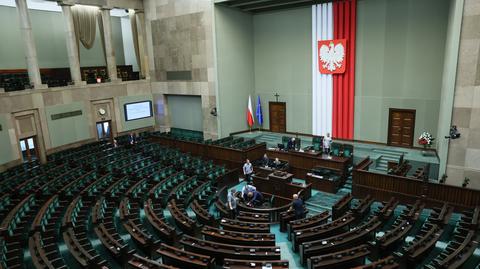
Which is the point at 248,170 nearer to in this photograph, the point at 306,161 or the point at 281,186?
the point at 281,186

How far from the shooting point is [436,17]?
537 inches

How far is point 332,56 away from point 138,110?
11.6 meters

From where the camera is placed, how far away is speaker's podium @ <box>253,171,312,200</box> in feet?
37.0

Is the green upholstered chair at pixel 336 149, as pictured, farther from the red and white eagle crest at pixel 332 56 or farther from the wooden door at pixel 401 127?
the red and white eagle crest at pixel 332 56

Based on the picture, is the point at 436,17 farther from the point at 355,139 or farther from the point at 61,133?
the point at 61,133

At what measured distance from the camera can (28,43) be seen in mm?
15586

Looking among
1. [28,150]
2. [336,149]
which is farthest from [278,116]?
[28,150]

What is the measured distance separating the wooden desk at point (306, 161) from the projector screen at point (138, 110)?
31.3ft

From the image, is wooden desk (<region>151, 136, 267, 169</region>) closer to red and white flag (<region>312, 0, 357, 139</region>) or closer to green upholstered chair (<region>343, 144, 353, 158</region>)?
green upholstered chair (<region>343, 144, 353, 158</region>)

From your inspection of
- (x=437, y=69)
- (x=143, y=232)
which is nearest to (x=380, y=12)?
(x=437, y=69)

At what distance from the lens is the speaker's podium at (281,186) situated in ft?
37.0

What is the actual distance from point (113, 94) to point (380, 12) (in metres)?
14.3

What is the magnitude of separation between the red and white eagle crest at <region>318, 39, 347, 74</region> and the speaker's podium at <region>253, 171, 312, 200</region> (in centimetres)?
712

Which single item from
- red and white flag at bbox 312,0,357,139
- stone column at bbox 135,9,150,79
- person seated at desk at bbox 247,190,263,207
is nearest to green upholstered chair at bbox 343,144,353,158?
red and white flag at bbox 312,0,357,139
